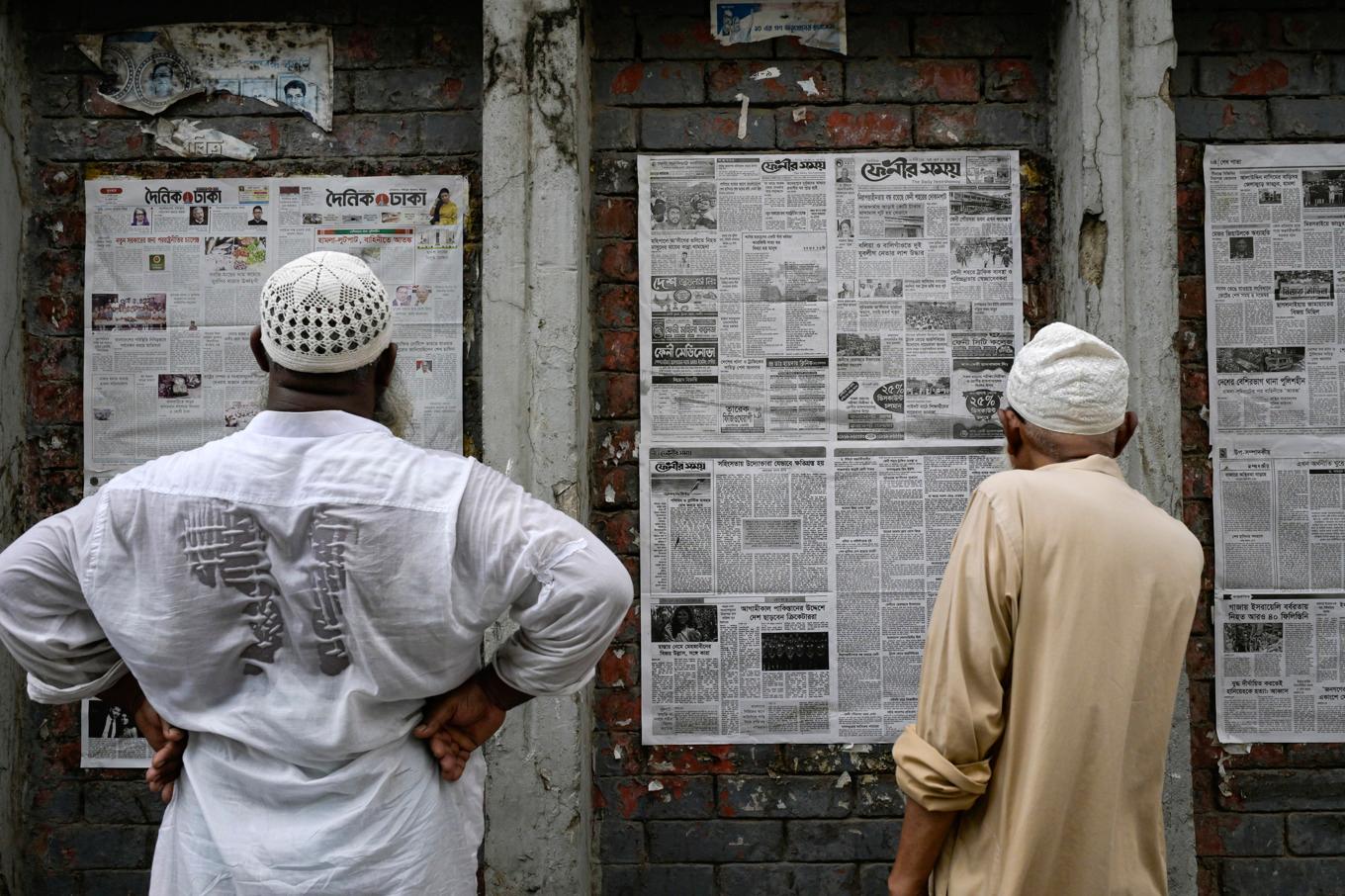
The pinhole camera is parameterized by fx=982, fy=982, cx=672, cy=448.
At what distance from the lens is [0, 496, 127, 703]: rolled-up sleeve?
150cm

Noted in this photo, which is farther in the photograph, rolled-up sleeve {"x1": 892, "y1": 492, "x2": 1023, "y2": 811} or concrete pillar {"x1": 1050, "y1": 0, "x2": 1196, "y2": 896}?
concrete pillar {"x1": 1050, "y1": 0, "x2": 1196, "y2": 896}

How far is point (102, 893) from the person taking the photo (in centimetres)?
285

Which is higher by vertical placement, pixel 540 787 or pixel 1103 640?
pixel 1103 640

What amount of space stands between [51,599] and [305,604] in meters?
0.43

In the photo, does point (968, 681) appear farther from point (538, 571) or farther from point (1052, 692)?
point (538, 571)

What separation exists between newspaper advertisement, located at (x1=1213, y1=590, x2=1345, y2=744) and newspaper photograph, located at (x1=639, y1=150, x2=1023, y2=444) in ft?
3.16

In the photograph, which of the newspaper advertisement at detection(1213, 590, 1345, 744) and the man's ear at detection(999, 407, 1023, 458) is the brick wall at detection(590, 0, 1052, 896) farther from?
the man's ear at detection(999, 407, 1023, 458)

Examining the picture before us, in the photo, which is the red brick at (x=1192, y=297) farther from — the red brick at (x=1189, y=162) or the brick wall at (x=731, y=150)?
the brick wall at (x=731, y=150)

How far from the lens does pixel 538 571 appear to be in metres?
1.49

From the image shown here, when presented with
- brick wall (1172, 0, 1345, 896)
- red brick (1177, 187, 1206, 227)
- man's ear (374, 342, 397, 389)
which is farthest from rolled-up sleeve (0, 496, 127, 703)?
red brick (1177, 187, 1206, 227)

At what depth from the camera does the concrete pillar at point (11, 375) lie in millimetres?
2799

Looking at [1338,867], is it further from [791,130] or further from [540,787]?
[791,130]

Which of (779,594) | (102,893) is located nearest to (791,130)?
(779,594)

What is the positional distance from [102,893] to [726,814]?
183cm
